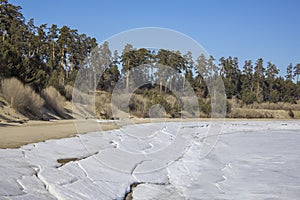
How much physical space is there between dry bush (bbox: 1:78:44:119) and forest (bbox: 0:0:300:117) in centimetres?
94

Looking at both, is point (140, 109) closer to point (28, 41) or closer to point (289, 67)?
point (28, 41)

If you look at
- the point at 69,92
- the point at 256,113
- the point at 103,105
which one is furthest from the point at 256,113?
the point at 69,92


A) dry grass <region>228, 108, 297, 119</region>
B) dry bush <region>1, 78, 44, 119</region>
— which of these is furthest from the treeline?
dry grass <region>228, 108, 297, 119</region>

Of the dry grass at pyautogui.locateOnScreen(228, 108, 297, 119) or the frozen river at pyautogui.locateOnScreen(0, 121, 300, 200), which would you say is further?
the dry grass at pyautogui.locateOnScreen(228, 108, 297, 119)

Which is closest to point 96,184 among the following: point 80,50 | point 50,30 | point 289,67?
point 80,50

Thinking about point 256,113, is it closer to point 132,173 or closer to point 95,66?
point 95,66

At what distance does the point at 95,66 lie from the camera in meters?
20.4

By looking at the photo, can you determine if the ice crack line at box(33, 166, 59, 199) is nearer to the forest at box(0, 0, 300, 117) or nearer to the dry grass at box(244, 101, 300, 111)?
the forest at box(0, 0, 300, 117)

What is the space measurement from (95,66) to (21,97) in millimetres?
5676

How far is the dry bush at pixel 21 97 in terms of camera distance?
15.6 m

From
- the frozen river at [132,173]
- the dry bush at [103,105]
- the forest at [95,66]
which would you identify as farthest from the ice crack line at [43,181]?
the dry bush at [103,105]

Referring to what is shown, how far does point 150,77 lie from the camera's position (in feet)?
75.4

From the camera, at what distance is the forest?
55.3 feet

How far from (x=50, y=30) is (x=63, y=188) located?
36.8 metres
